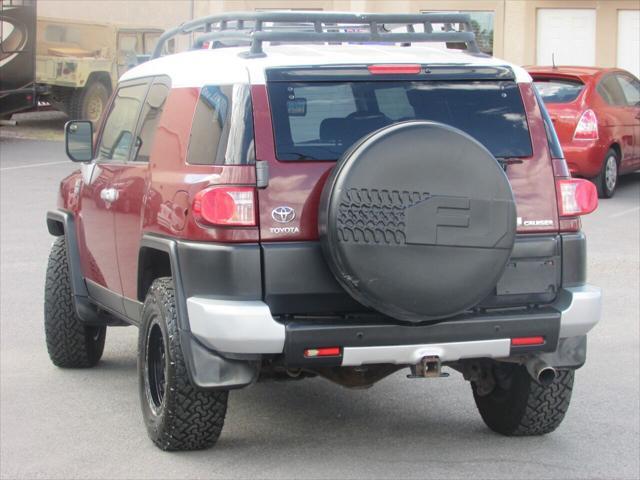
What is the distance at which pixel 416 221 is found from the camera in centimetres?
516

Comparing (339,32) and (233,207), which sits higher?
(339,32)

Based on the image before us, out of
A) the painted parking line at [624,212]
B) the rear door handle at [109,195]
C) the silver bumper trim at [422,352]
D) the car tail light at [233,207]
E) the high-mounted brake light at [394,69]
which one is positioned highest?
the high-mounted brake light at [394,69]

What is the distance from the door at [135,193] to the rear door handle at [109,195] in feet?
0.08

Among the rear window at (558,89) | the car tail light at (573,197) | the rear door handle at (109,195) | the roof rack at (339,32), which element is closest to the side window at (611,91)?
the rear window at (558,89)

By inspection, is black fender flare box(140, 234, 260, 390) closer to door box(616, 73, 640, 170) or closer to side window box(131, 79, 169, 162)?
side window box(131, 79, 169, 162)

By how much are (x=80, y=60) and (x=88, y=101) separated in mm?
961

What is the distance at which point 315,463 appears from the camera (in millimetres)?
5719

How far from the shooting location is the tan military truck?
2366 centimetres

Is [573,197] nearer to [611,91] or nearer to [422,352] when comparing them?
[422,352]

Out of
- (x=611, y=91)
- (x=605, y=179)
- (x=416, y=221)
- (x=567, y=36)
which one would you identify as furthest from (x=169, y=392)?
(x=567, y=36)

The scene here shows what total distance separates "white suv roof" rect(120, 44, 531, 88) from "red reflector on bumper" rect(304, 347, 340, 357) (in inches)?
44.4

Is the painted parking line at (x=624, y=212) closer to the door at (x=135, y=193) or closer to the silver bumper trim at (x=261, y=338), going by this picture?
the door at (x=135, y=193)

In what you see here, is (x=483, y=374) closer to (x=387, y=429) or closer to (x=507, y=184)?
(x=387, y=429)

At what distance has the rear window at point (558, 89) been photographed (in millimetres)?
15766
